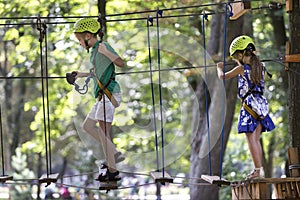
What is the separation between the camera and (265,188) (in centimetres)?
554

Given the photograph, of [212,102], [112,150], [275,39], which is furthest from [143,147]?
[112,150]

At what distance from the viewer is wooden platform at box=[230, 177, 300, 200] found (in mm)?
5516

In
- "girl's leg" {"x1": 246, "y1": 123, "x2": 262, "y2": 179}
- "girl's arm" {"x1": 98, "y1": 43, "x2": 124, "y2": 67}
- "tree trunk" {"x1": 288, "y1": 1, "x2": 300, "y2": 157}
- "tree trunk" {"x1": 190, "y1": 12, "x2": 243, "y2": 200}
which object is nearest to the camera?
"girl's leg" {"x1": 246, "y1": 123, "x2": 262, "y2": 179}

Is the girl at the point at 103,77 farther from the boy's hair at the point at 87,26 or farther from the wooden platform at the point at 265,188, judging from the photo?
the wooden platform at the point at 265,188

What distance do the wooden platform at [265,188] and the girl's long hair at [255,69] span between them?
83 cm

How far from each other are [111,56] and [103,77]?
0.19 metres

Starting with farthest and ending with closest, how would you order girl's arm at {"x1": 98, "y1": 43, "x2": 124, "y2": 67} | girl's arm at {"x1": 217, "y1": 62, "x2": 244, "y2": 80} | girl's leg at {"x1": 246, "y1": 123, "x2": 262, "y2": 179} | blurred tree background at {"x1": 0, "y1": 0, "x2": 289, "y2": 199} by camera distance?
blurred tree background at {"x1": 0, "y1": 0, "x2": 289, "y2": 199} < girl's arm at {"x1": 98, "y1": 43, "x2": 124, "y2": 67} < girl's arm at {"x1": 217, "y1": 62, "x2": 244, "y2": 80} < girl's leg at {"x1": 246, "y1": 123, "x2": 262, "y2": 179}

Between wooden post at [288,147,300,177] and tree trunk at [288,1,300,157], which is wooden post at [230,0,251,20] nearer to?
tree trunk at [288,1,300,157]

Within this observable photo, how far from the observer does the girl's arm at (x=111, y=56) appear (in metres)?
6.12

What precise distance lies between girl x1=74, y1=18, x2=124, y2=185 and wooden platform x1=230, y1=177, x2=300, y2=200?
1.06m

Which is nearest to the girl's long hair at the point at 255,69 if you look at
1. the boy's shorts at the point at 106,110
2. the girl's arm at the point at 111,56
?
the girl's arm at the point at 111,56

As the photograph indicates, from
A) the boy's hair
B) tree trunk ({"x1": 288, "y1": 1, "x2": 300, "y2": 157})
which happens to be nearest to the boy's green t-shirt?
the boy's hair

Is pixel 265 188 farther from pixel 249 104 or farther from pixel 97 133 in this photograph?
pixel 97 133

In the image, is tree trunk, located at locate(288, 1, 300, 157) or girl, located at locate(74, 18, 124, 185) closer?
girl, located at locate(74, 18, 124, 185)
